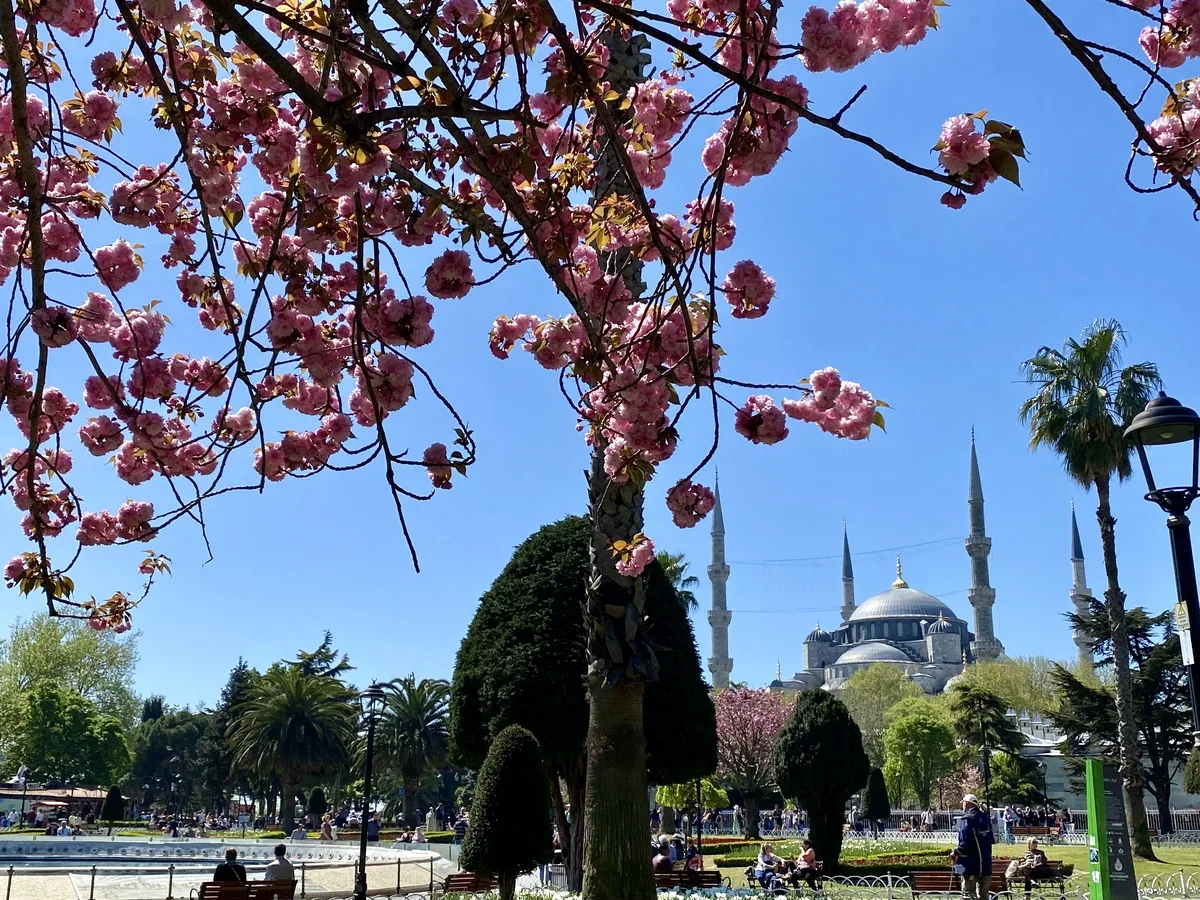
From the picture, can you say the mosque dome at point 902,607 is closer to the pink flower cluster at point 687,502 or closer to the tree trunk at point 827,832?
the tree trunk at point 827,832

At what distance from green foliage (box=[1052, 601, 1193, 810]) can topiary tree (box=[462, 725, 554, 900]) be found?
86.9 feet

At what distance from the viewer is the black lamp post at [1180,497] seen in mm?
5504

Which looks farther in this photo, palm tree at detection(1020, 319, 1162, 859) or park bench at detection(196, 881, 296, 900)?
palm tree at detection(1020, 319, 1162, 859)

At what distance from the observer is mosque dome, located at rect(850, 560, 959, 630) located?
114 m

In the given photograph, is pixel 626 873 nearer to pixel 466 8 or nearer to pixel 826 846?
pixel 466 8

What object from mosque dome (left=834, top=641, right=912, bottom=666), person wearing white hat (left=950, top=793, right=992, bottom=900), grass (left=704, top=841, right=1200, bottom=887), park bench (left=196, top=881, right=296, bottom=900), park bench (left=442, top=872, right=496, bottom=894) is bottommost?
grass (left=704, top=841, right=1200, bottom=887)

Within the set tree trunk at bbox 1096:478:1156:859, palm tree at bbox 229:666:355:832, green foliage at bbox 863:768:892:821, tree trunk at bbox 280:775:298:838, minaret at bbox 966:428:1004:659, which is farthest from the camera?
minaret at bbox 966:428:1004:659

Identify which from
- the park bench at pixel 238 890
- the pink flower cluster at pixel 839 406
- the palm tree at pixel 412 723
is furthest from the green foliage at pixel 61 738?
the pink flower cluster at pixel 839 406

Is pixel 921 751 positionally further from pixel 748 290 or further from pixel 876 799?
pixel 748 290

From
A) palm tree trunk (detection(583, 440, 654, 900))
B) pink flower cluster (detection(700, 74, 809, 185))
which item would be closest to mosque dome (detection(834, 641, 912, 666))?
palm tree trunk (detection(583, 440, 654, 900))

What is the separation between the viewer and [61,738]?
43.1 m

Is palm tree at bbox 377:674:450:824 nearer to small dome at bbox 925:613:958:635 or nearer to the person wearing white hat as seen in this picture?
the person wearing white hat

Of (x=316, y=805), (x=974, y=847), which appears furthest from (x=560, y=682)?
(x=316, y=805)

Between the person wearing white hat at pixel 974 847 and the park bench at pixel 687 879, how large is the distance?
159 inches
